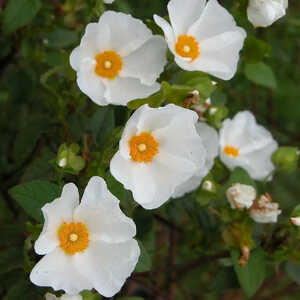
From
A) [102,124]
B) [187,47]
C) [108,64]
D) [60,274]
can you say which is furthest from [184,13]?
[60,274]

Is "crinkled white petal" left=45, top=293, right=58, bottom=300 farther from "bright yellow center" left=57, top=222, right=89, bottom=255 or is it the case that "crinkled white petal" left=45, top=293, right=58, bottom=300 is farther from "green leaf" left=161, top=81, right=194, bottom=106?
"green leaf" left=161, top=81, right=194, bottom=106

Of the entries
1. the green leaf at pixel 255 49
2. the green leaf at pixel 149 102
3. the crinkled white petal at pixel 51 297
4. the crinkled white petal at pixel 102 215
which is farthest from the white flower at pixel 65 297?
the green leaf at pixel 255 49

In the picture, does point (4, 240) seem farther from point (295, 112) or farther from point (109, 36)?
point (295, 112)

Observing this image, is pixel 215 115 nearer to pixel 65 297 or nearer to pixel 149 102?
pixel 149 102

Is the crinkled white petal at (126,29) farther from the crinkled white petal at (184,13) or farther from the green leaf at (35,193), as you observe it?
the green leaf at (35,193)

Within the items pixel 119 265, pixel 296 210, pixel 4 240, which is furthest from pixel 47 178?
pixel 296 210

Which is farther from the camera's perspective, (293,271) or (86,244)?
(293,271)

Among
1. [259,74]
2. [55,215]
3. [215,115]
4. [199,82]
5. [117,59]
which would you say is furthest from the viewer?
[259,74]
